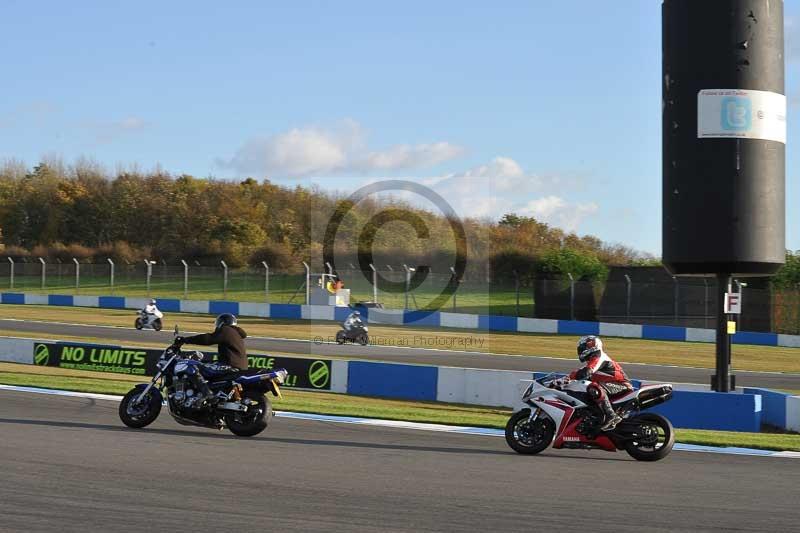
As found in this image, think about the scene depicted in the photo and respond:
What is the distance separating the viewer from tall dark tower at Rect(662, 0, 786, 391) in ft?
53.5

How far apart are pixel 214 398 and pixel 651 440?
532 centimetres

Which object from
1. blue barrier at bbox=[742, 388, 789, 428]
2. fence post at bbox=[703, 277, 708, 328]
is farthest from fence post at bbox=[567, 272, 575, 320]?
blue barrier at bbox=[742, 388, 789, 428]

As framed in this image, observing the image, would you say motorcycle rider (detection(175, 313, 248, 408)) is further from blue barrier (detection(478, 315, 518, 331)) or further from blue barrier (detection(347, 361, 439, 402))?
blue barrier (detection(478, 315, 518, 331))

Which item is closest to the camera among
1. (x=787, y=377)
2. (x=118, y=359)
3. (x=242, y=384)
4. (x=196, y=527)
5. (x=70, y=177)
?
(x=196, y=527)

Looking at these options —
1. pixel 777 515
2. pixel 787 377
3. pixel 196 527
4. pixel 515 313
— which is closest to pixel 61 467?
pixel 196 527

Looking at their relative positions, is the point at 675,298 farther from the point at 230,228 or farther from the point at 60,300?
the point at 230,228

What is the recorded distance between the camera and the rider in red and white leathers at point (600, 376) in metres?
11.5

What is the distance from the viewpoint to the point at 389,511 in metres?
7.89

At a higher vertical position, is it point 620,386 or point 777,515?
point 620,386

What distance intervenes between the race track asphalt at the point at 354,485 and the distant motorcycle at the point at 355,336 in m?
19.7

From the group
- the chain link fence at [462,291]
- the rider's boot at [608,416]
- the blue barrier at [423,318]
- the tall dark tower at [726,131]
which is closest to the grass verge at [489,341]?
the blue barrier at [423,318]

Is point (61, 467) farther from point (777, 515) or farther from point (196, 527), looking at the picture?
point (777, 515)

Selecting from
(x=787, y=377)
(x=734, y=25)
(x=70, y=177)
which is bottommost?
(x=787, y=377)

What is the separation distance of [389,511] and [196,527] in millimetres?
1569
